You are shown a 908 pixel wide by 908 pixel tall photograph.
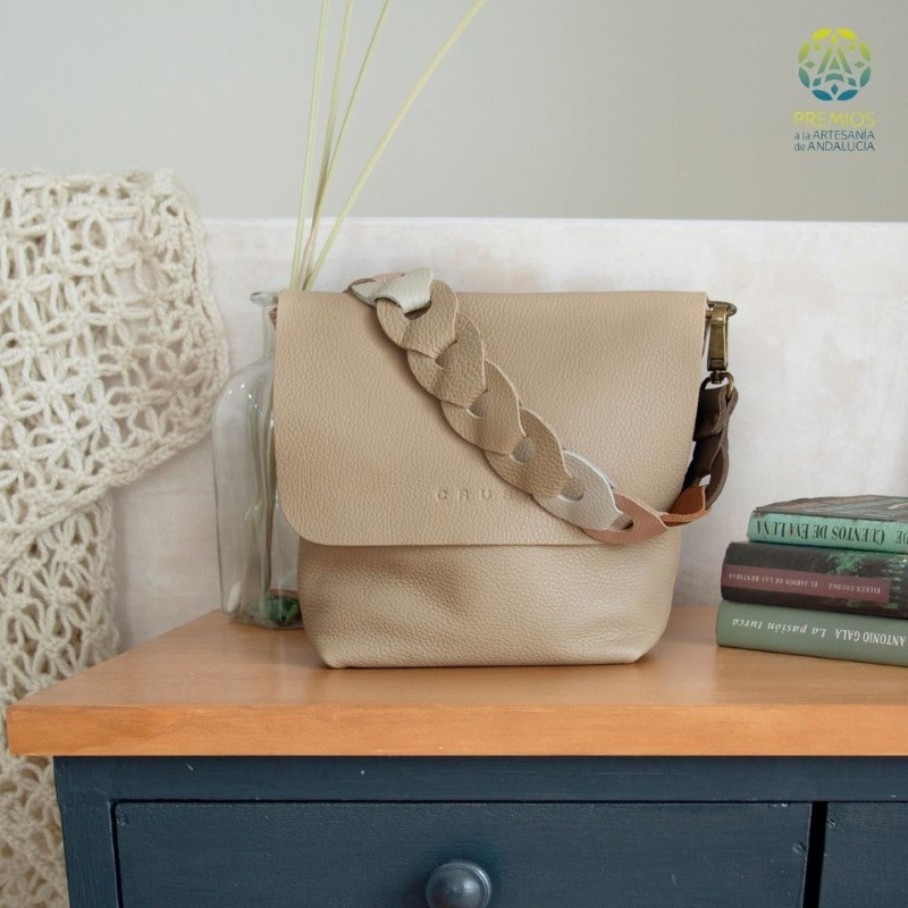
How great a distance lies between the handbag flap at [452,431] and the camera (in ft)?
1.66

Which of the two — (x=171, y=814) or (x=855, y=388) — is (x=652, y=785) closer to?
(x=171, y=814)

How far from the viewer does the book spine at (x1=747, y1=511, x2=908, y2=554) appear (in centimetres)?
54

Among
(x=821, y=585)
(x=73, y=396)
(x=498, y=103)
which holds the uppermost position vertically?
(x=498, y=103)

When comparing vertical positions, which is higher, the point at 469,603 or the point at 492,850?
the point at 469,603

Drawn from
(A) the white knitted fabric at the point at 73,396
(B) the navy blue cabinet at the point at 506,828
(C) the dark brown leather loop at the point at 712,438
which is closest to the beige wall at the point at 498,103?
(A) the white knitted fabric at the point at 73,396

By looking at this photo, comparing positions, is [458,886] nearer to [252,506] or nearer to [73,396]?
[252,506]

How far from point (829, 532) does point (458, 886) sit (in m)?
0.33

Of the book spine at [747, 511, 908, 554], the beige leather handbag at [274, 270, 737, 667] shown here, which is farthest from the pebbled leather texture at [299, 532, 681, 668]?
the book spine at [747, 511, 908, 554]

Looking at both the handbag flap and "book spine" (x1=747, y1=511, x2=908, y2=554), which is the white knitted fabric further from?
"book spine" (x1=747, y1=511, x2=908, y2=554)

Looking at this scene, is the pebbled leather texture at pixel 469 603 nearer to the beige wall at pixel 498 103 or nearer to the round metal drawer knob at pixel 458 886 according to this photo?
the round metal drawer knob at pixel 458 886

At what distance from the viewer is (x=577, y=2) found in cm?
136

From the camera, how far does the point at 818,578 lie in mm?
543

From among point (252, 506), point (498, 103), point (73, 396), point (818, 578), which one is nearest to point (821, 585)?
point (818, 578)

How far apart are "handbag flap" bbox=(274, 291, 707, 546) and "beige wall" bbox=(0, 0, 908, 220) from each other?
93cm
